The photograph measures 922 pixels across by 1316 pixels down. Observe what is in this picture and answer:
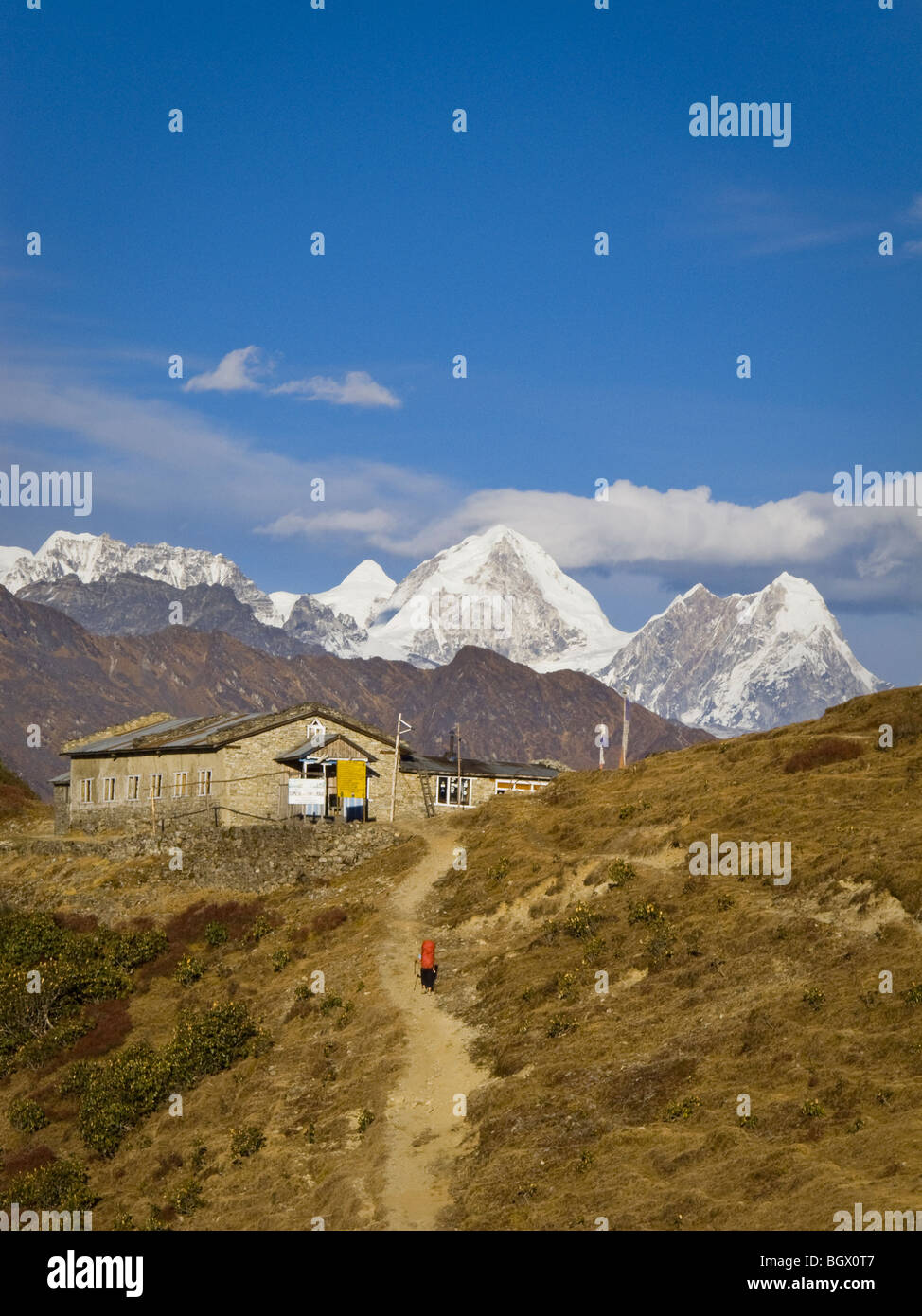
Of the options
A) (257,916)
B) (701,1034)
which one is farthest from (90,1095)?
(701,1034)

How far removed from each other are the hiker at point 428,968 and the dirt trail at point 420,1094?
0.35 m

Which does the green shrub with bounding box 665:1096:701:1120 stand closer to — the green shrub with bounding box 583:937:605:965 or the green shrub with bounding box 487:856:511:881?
the green shrub with bounding box 583:937:605:965

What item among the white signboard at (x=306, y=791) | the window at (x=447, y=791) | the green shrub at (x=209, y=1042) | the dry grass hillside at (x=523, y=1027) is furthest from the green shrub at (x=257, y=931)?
the window at (x=447, y=791)

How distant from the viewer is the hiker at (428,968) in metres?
45.1

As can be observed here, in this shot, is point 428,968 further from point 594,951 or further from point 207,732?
point 207,732

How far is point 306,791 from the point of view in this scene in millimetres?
70438

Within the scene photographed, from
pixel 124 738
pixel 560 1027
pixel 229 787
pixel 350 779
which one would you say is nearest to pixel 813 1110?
pixel 560 1027

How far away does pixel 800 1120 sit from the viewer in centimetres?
3041

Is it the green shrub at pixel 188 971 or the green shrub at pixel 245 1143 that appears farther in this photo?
the green shrub at pixel 188 971

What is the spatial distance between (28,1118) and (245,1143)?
34.2 ft

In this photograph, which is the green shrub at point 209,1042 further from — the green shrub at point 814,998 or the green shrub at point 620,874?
the green shrub at point 814,998

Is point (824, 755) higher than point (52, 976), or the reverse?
point (824, 755)
